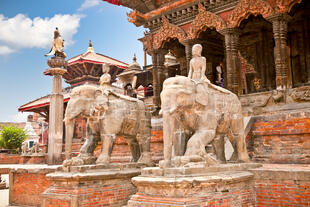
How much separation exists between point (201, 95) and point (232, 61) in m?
6.50

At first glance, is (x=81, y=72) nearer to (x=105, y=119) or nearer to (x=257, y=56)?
(x=257, y=56)

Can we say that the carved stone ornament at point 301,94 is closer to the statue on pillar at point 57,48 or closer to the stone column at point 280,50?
the stone column at point 280,50

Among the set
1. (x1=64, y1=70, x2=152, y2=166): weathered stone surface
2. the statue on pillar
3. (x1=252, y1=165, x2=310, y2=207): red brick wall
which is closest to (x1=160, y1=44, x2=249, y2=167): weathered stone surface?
(x1=252, y1=165, x2=310, y2=207): red brick wall

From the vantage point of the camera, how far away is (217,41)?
16234 mm

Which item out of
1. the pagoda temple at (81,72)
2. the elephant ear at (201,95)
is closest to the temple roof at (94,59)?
the pagoda temple at (81,72)

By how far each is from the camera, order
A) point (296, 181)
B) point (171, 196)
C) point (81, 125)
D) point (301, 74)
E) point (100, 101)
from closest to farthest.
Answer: point (171, 196) → point (296, 181) → point (100, 101) → point (301, 74) → point (81, 125)

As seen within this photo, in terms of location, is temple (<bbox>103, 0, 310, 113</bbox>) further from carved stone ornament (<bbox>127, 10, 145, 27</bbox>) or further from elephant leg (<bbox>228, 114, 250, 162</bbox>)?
elephant leg (<bbox>228, 114, 250, 162</bbox>)

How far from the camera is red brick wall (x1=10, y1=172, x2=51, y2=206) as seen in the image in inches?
406

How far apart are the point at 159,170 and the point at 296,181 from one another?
249 centimetres

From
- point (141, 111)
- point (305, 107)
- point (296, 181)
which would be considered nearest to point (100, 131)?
point (141, 111)

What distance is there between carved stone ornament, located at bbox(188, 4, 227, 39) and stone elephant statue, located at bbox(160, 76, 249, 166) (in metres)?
6.43

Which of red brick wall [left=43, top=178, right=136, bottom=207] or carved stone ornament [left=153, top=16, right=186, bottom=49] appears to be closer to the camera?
red brick wall [left=43, top=178, right=136, bottom=207]

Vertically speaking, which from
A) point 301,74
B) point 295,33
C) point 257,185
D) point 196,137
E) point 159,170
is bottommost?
point 257,185

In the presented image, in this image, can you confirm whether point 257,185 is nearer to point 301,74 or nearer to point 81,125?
point 301,74
